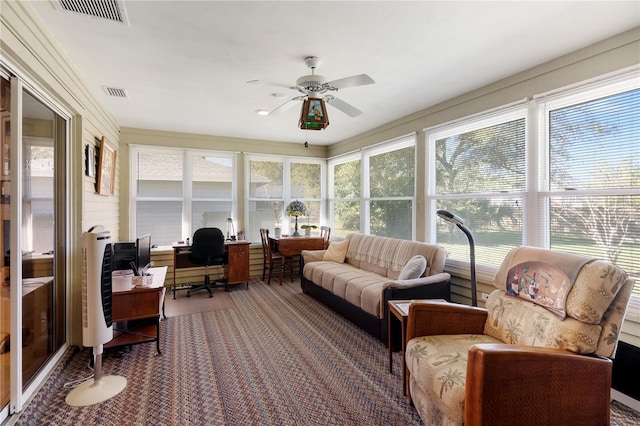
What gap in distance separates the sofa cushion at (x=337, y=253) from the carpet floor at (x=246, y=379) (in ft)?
3.86

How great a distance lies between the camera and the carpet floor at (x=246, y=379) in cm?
195

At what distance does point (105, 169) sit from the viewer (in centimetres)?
361

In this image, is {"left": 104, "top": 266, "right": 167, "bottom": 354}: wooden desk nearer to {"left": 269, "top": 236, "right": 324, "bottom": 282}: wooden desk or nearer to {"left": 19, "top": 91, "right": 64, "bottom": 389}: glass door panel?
{"left": 19, "top": 91, "right": 64, "bottom": 389}: glass door panel

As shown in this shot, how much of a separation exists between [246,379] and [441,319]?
5.04ft

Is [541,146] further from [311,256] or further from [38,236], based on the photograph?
[38,236]

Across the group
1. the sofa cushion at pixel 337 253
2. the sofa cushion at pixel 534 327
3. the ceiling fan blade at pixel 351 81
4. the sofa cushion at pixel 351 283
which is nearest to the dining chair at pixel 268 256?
the sofa cushion at pixel 351 283

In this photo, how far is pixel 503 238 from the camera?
10.4ft

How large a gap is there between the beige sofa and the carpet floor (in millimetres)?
254

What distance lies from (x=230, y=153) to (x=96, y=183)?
2465 millimetres

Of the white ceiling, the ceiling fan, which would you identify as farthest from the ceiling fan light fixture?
the white ceiling

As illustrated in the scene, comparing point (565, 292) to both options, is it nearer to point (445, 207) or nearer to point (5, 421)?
point (445, 207)

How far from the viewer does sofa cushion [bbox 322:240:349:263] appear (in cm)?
466

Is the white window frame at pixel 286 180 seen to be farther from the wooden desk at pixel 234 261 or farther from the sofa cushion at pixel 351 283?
the sofa cushion at pixel 351 283

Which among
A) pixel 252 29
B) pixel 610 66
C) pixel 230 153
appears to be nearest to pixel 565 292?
pixel 610 66
